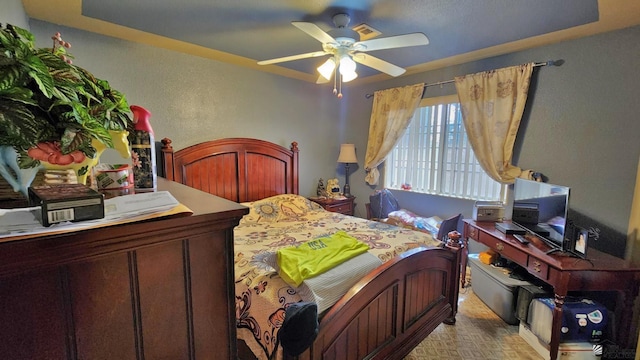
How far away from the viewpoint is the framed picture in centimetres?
180

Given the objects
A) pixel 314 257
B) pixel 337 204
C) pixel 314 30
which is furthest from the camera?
pixel 337 204

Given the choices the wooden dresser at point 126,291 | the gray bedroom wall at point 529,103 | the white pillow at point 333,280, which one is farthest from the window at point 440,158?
the wooden dresser at point 126,291

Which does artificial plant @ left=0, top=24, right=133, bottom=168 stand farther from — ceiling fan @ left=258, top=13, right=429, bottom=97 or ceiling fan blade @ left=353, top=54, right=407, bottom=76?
ceiling fan blade @ left=353, top=54, right=407, bottom=76

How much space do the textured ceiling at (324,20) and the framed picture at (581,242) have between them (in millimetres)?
1501

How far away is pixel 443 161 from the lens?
10.9 ft

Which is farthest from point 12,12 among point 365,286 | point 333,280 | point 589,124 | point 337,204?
point 589,124

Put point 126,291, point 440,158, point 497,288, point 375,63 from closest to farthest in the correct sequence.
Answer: point 126,291 → point 375,63 → point 497,288 → point 440,158

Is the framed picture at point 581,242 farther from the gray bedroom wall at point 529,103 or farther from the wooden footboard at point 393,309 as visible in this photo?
the wooden footboard at point 393,309

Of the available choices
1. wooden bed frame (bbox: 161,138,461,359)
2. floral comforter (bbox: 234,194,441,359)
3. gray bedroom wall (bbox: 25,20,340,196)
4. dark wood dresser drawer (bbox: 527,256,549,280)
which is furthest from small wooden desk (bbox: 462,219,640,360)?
gray bedroom wall (bbox: 25,20,340,196)

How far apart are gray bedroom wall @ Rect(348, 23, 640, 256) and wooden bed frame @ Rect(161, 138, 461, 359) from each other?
4.09ft

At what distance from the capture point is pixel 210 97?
2955mm

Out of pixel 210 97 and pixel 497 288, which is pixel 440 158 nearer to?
pixel 497 288

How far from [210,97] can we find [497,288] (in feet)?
10.9

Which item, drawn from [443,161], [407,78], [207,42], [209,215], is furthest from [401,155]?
[209,215]
